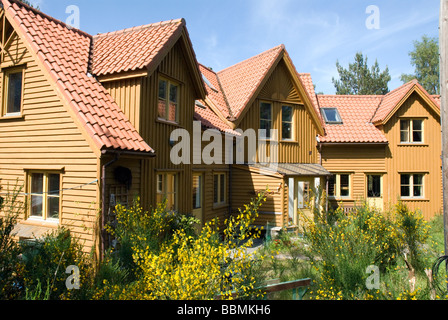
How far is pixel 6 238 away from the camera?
5.02m

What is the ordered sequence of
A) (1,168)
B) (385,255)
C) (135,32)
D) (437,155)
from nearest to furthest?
1. (385,255)
2. (1,168)
3. (135,32)
4. (437,155)

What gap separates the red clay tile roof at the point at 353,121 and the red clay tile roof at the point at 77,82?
12.3m

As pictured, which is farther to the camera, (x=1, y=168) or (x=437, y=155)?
(x=437, y=155)

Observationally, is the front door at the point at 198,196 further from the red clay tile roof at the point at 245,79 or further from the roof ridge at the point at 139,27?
the roof ridge at the point at 139,27

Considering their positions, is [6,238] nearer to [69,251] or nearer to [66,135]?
[69,251]

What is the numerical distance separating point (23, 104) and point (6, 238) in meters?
5.06

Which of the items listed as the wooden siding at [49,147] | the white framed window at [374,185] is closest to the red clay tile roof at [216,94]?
the wooden siding at [49,147]

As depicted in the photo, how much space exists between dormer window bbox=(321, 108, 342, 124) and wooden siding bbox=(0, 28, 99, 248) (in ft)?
50.6

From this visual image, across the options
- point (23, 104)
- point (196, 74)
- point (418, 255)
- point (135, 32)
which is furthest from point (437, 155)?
point (23, 104)

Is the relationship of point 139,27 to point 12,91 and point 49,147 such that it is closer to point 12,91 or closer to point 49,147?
point 12,91

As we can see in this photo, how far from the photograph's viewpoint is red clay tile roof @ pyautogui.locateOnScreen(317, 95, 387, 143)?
17422 millimetres

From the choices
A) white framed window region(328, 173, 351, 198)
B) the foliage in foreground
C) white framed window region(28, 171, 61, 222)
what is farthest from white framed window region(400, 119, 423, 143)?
white framed window region(28, 171, 61, 222)

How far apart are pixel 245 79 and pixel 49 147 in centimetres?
1088

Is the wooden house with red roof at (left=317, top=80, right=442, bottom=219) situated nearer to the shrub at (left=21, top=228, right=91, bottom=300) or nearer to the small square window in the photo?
the small square window
